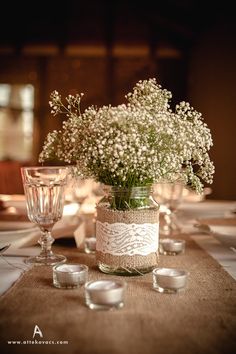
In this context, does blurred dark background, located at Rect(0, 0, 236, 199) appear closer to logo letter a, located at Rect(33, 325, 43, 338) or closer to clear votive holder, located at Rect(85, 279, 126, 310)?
clear votive holder, located at Rect(85, 279, 126, 310)

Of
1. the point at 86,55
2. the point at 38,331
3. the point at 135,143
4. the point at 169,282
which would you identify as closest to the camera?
the point at 38,331

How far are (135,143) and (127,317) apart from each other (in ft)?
1.43

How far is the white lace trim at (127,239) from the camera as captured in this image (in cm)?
112

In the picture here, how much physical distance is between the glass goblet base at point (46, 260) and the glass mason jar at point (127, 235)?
15 centimetres

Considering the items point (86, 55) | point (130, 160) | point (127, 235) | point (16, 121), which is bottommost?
point (127, 235)

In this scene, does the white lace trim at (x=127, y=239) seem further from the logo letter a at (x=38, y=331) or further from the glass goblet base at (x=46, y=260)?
the logo letter a at (x=38, y=331)

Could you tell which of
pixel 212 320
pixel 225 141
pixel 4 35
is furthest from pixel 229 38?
pixel 212 320

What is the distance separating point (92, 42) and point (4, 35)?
119 cm

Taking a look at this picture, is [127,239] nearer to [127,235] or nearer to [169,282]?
[127,235]

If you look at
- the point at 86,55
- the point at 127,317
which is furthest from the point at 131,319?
the point at 86,55

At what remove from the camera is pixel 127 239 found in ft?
3.67

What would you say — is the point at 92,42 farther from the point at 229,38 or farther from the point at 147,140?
the point at 147,140

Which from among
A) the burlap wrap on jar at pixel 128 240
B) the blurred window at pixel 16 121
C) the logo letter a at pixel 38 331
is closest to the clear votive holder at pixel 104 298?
the logo letter a at pixel 38 331

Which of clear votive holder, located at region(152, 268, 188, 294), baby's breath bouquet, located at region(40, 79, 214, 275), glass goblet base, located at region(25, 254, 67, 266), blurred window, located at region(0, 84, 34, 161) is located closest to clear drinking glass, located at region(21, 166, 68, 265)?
glass goblet base, located at region(25, 254, 67, 266)
